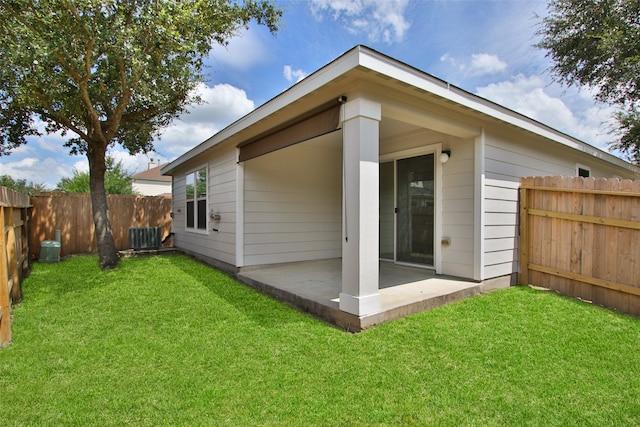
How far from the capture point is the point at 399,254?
223 inches

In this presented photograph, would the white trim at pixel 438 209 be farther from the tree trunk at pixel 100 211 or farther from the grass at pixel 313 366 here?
the tree trunk at pixel 100 211

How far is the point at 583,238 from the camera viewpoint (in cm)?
419

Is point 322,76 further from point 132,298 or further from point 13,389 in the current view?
point 132,298

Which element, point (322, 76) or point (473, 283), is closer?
point (322, 76)

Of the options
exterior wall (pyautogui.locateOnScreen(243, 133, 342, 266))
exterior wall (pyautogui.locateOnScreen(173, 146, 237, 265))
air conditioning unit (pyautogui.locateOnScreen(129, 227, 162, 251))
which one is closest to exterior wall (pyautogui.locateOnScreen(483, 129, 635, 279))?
exterior wall (pyautogui.locateOnScreen(243, 133, 342, 266))

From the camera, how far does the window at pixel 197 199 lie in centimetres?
730

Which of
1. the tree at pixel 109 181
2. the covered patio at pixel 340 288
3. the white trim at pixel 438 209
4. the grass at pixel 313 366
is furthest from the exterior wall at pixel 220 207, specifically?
the tree at pixel 109 181

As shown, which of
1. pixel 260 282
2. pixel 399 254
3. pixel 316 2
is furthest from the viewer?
pixel 316 2

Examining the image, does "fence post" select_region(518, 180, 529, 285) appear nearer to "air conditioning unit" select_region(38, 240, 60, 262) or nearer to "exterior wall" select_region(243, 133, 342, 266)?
"exterior wall" select_region(243, 133, 342, 266)

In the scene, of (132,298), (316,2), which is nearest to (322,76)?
(132,298)

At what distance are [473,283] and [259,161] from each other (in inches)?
157

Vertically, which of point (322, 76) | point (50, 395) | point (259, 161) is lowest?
point (50, 395)

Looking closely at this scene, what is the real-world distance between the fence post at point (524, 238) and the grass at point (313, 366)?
2.70 feet

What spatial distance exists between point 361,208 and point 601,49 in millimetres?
9450
